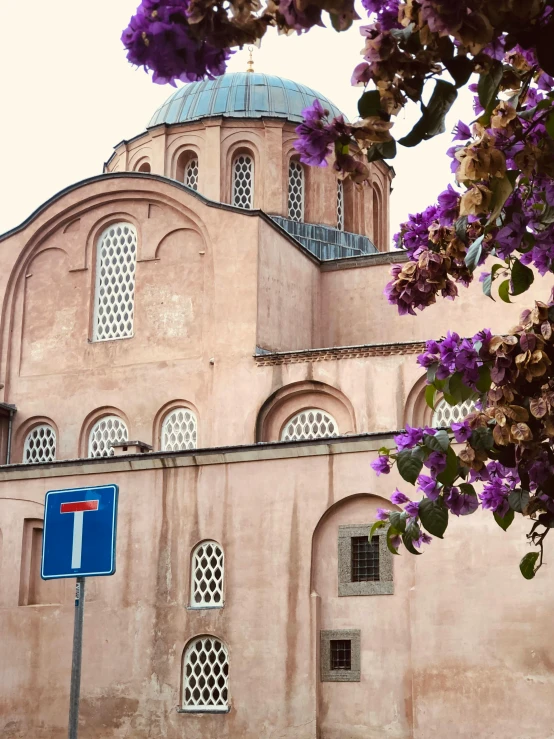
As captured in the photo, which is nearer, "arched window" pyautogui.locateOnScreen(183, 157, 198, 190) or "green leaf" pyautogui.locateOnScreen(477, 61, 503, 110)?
"green leaf" pyautogui.locateOnScreen(477, 61, 503, 110)

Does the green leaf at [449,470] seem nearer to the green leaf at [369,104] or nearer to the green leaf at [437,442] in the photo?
the green leaf at [437,442]

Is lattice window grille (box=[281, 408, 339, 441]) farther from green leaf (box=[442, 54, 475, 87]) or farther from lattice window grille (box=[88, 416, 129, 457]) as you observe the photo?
green leaf (box=[442, 54, 475, 87])

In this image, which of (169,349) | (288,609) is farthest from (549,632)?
(169,349)

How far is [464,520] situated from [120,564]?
5.58m

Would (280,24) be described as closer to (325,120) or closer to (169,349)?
(325,120)

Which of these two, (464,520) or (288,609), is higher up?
(464,520)

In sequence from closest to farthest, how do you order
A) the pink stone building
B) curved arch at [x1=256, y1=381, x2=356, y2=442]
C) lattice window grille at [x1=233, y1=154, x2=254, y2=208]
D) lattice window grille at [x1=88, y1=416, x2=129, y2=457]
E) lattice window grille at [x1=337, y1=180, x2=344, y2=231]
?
1. the pink stone building
2. curved arch at [x1=256, y1=381, x2=356, y2=442]
3. lattice window grille at [x1=88, y1=416, x2=129, y2=457]
4. lattice window grille at [x1=233, y1=154, x2=254, y2=208]
5. lattice window grille at [x1=337, y1=180, x2=344, y2=231]

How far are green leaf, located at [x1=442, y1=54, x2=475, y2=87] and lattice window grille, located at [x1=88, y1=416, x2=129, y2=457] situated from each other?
19259 mm

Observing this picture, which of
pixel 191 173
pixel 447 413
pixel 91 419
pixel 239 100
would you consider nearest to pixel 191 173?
pixel 191 173

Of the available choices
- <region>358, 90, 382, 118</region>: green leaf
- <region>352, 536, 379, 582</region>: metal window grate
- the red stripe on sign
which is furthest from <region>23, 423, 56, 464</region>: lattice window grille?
<region>358, 90, 382, 118</region>: green leaf

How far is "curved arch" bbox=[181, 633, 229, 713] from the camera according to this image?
17.8 m

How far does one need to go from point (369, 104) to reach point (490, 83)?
0.56m

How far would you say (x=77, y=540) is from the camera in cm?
783

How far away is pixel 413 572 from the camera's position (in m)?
17.1
